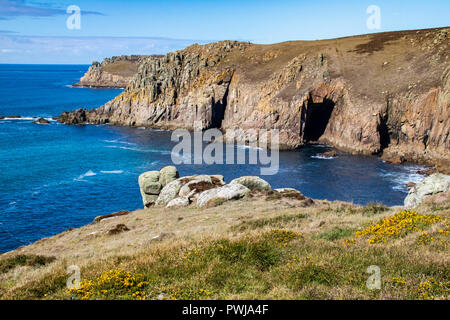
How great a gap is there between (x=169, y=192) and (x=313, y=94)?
6551 cm

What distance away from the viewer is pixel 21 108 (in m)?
150

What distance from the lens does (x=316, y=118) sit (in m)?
98.8

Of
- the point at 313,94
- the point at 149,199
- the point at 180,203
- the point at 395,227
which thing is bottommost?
the point at 149,199

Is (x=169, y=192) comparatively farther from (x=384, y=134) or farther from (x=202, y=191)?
(x=384, y=134)

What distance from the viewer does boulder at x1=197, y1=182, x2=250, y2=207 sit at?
3344 centimetres

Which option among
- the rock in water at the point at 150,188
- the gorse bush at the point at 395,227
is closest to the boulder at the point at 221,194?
the rock in water at the point at 150,188

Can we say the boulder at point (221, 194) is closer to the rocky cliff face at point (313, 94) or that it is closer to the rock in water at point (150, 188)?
the rock in water at point (150, 188)

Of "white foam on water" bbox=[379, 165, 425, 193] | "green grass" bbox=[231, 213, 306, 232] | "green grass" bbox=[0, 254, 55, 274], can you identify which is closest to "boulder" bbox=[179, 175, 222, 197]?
"green grass" bbox=[231, 213, 306, 232]

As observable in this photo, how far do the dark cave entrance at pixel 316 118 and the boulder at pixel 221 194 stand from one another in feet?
207

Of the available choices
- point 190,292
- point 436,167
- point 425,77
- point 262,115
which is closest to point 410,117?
point 425,77

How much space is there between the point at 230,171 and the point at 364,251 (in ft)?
200

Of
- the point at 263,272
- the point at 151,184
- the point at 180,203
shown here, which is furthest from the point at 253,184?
the point at 263,272

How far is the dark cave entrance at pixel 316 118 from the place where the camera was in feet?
311

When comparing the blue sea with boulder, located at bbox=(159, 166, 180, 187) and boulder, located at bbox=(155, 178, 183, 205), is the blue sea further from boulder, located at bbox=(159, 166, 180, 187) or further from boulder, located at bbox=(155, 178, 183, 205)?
boulder, located at bbox=(155, 178, 183, 205)
